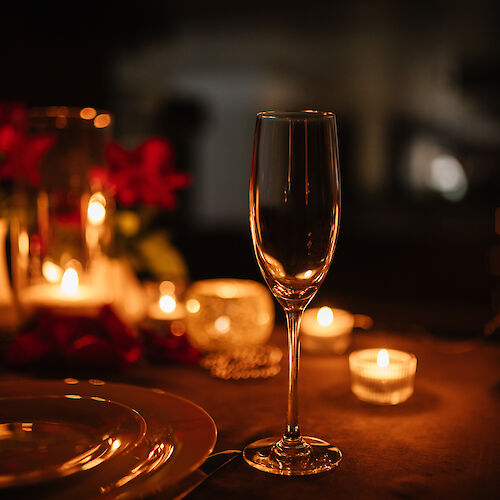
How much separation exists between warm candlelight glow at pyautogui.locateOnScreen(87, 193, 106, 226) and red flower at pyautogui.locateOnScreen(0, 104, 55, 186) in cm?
9

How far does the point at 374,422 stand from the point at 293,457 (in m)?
0.16

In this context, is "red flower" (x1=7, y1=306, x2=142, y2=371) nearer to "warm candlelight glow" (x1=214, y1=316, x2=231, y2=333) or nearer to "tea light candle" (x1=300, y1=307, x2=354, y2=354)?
"warm candlelight glow" (x1=214, y1=316, x2=231, y2=333)

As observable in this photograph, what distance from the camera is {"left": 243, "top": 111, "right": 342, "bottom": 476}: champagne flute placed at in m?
0.60

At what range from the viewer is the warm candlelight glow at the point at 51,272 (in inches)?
40.4

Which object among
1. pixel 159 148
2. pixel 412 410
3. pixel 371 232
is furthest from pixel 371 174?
pixel 412 410

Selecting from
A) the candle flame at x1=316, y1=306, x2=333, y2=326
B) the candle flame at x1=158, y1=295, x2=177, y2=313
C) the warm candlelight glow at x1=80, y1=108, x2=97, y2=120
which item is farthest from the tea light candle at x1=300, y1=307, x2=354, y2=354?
the warm candlelight glow at x1=80, y1=108, x2=97, y2=120

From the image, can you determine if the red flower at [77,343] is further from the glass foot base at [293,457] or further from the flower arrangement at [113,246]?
the glass foot base at [293,457]

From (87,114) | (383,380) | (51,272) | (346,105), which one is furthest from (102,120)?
(346,105)

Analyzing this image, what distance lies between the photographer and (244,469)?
0.61 meters

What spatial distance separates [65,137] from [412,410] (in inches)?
24.8

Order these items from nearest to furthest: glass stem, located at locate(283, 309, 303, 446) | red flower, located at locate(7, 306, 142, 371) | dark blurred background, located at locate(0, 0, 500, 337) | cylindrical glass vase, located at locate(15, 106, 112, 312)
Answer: glass stem, located at locate(283, 309, 303, 446) → red flower, located at locate(7, 306, 142, 371) → cylindrical glass vase, located at locate(15, 106, 112, 312) → dark blurred background, located at locate(0, 0, 500, 337)

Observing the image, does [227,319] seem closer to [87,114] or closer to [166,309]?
[166,309]

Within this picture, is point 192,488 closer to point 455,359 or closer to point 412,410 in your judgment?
point 412,410

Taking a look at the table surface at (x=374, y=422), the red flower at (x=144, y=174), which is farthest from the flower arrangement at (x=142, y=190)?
the table surface at (x=374, y=422)
